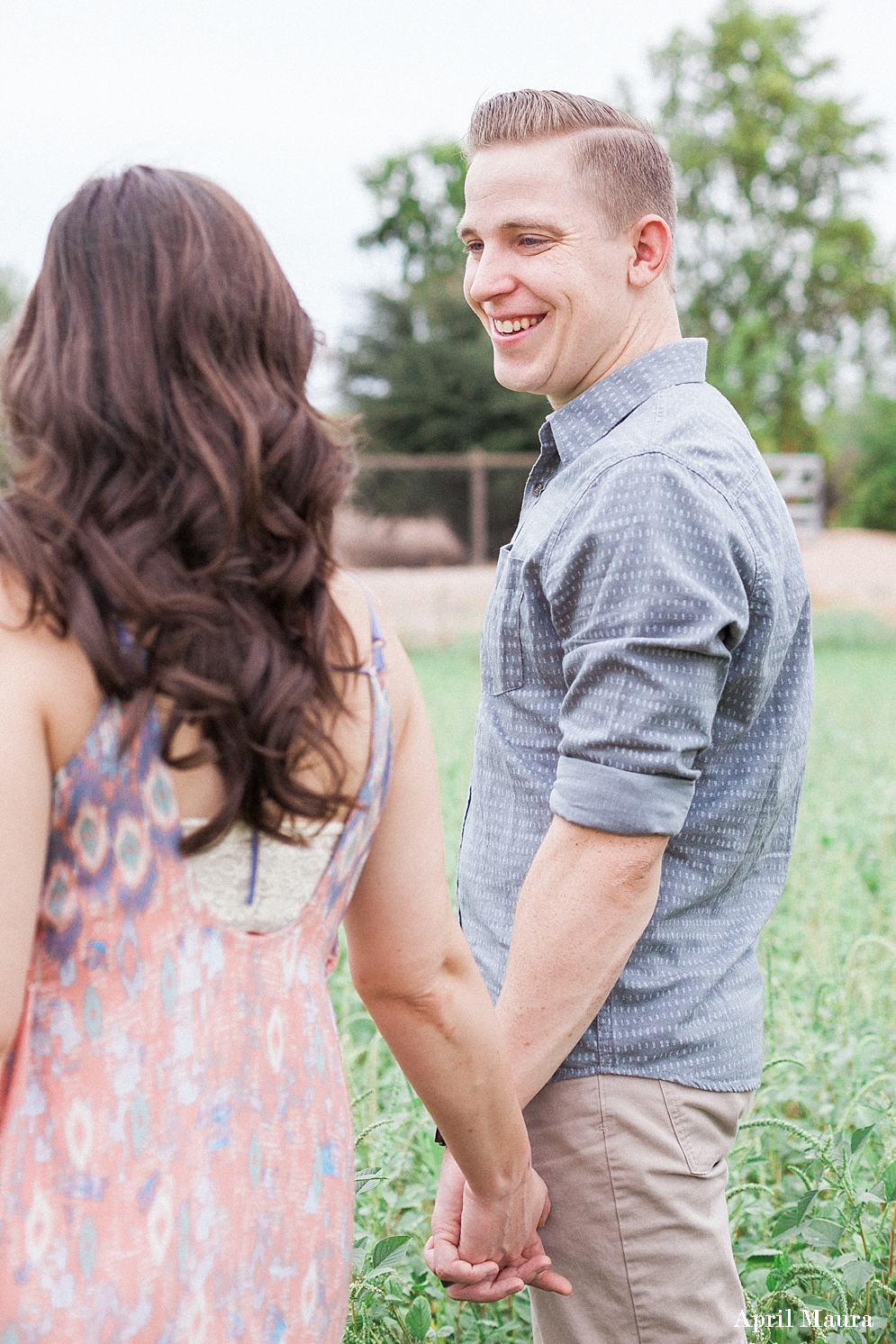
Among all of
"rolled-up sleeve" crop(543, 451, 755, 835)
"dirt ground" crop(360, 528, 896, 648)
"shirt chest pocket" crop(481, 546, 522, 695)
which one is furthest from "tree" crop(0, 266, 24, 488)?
"rolled-up sleeve" crop(543, 451, 755, 835)

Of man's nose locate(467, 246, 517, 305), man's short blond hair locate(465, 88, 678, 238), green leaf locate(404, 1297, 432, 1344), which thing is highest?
man's short blond hair locate(465, 88, 678, 238)

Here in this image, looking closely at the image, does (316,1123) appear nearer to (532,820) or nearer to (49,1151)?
(49,1151)

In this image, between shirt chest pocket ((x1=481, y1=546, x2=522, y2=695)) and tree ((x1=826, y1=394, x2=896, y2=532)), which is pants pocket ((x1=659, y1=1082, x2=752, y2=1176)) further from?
tree ((x1=826, y1=394, x2=896, y2=532))

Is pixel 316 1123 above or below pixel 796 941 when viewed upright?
above

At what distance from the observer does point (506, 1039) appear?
61.8 inches

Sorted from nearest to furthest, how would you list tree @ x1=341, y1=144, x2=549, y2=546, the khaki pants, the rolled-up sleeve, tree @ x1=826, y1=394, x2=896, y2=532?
the rolled-up sleeve < the khaki pants < tree @ x1=341, y1=144, x2=549, y2=546 < tree @ x1=826, y1=394, x2=896, y2=532

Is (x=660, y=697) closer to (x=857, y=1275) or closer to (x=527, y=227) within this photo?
(x=527, y=227)

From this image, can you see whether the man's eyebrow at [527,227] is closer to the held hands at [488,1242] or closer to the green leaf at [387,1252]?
the held hands at [488,1242]

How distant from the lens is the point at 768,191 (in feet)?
89.7

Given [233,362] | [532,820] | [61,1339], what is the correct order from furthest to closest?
1. [532,820]
2. [233,362]
3. [61,1339]

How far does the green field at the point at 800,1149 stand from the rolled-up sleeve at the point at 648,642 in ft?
2.72

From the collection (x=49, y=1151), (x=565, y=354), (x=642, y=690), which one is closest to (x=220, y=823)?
(x=49, y=1151)

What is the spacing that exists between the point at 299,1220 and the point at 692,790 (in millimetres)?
667

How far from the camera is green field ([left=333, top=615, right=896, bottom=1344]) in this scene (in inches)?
83.0
